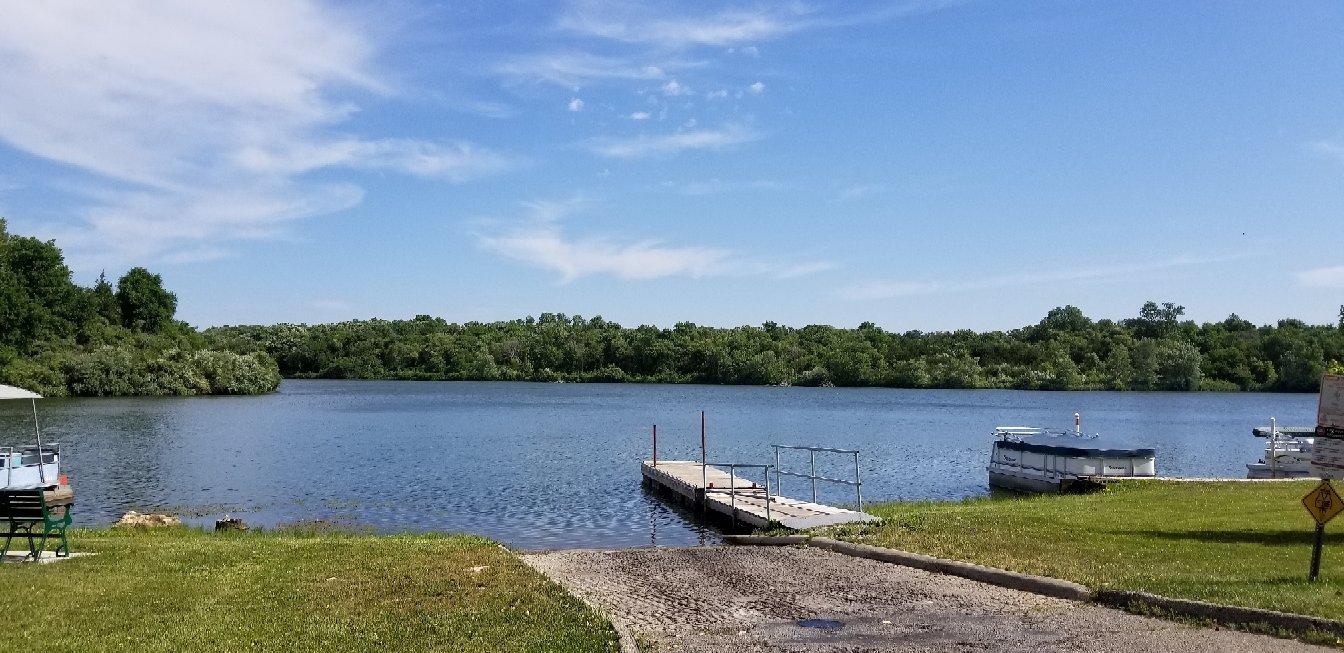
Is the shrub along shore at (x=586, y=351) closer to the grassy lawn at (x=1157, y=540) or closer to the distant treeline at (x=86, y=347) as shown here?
the distant treeline at (x=86, y=347)

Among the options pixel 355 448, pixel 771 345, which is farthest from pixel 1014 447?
pixel 771 345

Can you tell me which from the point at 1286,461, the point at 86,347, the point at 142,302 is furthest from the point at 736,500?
the point at 142,302

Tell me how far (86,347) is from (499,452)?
2611 inches

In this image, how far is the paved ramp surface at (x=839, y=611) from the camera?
342 inches

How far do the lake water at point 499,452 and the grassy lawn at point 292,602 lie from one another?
7896mm

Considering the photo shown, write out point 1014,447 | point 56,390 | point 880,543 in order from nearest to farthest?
point 880,543, point 1014,447, point 56,390

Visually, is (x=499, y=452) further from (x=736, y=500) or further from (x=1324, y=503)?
(x=1324, y=503)

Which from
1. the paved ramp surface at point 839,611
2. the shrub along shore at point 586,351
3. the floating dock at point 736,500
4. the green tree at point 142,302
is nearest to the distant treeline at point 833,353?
the shrub along shore at point 586,351

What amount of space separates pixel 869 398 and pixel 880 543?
96529 millimetres

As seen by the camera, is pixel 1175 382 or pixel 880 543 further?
pixel 1175 382

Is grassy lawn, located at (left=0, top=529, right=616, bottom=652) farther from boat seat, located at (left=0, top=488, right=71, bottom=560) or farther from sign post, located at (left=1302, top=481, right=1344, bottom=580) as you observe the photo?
sign post, located at (left=1302, top=481, right=1344, bottom=580)

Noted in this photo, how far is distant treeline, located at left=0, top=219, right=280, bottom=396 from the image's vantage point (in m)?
84.9

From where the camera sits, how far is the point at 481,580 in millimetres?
11516

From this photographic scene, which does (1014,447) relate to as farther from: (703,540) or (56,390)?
(56,390)
